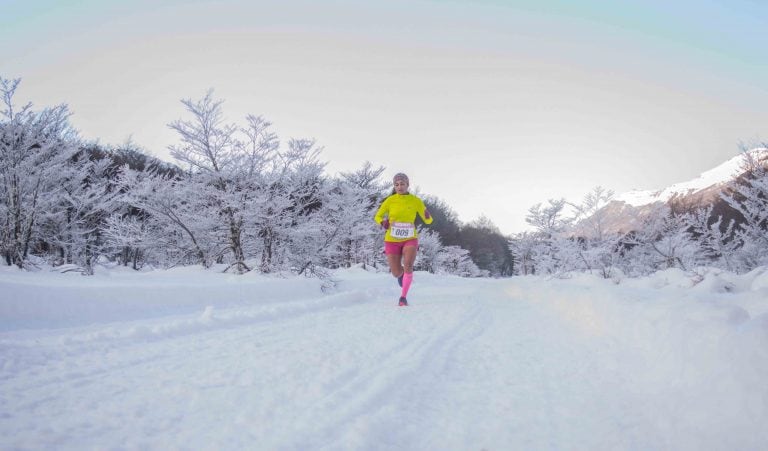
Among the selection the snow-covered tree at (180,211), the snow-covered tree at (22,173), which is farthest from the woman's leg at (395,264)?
the snow-covered tree at (22,173)

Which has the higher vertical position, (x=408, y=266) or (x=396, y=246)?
(x=396, y=246)

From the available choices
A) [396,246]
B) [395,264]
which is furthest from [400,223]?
[395,264]

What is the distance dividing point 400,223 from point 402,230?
0.13 metres

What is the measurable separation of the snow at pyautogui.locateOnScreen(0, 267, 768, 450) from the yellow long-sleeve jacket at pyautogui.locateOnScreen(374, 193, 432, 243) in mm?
2728

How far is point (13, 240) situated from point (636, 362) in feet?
33.3

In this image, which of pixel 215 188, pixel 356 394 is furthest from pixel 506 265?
pixel 356 394

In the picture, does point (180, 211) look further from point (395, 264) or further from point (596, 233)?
point (596, 233)

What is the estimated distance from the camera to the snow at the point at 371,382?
4.69 feet

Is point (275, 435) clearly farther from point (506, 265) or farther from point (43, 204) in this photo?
point (506, 265)

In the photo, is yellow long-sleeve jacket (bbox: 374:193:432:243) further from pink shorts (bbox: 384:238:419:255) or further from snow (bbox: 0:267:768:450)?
snow (bbox: 0:267:768:450)

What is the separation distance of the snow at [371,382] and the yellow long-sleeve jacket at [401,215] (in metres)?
2.73

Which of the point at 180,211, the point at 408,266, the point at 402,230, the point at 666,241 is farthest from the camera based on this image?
the point at 666,241

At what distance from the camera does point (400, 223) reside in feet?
20.7

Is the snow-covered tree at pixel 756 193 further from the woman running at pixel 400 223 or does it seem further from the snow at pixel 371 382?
the snow at pixel 371 382
